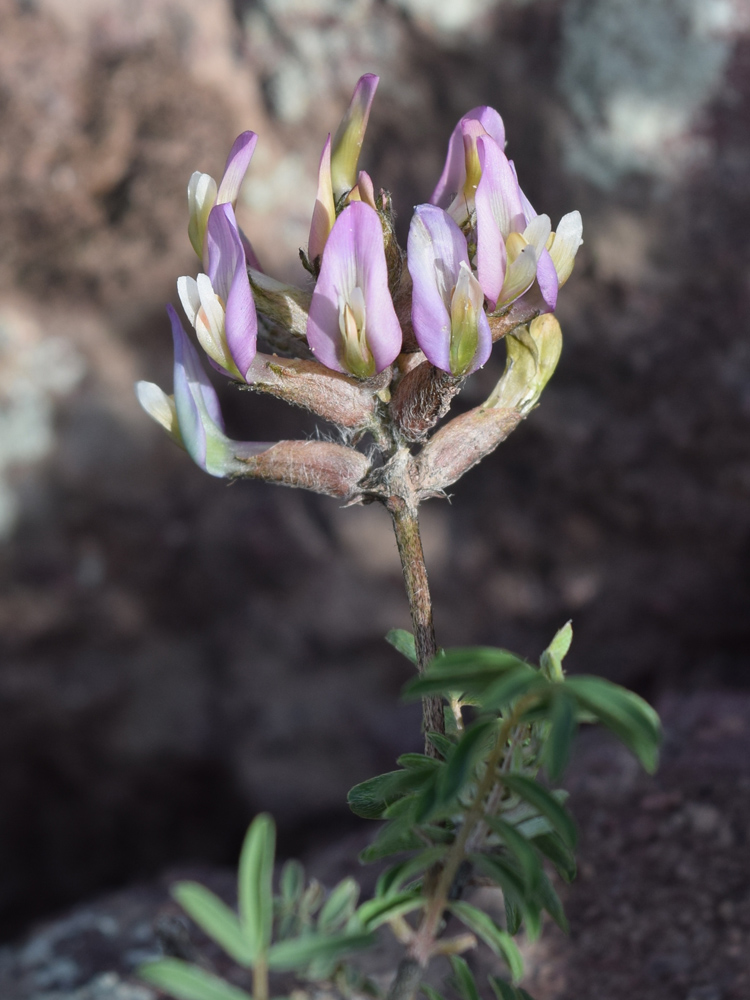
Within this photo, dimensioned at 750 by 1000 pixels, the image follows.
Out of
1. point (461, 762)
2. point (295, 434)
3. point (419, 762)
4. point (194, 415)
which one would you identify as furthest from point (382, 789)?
point (295, 434)

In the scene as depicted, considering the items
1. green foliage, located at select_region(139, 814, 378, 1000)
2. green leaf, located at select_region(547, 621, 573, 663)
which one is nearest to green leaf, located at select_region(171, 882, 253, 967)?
green foliage, located at select_region(139, 814, 378, 1000)

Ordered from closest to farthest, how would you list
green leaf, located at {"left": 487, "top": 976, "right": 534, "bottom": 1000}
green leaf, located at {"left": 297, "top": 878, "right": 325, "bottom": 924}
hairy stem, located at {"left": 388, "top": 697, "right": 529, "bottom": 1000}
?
hairy stem, located at {"left": 388, "top": 697, "right": 529, "bottom": 1000}
green leaf, located at {"left": 487, "top": 976, "right": 534, "bottom": 1000}
green leaf, located at {"left": 297, "top": 878, "right": 325, "bottom": 924}

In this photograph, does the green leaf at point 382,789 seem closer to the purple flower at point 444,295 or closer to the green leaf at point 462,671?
the green leaf at point 462,671

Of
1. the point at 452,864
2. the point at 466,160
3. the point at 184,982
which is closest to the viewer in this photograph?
the point at 184,982

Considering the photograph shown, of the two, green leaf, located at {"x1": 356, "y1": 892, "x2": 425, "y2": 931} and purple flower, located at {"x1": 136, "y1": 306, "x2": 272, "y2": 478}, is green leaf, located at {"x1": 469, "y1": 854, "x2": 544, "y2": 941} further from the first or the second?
purple flower, located at {"x1": 136, "y1": 306, "x2": 272, "y2": 478}

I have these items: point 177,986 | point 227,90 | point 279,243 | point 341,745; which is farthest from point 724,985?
point 227,90

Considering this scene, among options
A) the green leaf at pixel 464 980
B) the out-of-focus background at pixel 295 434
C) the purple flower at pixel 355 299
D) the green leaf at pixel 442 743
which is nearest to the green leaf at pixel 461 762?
the green leaf at pixel 442 743

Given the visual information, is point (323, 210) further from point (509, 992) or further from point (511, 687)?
point (509, 992)

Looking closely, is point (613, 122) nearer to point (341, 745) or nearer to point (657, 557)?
point (657, 557)
